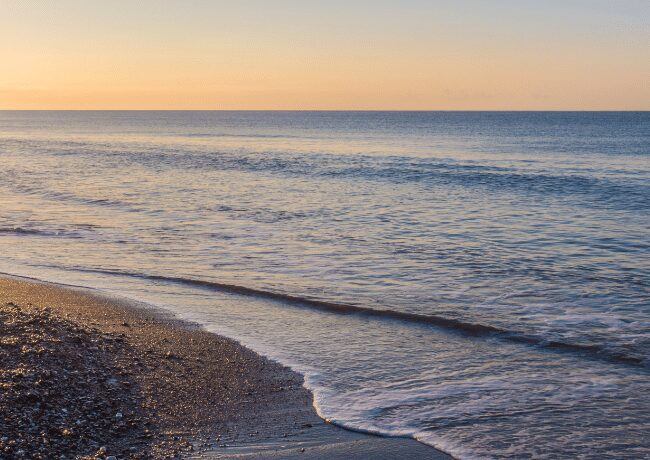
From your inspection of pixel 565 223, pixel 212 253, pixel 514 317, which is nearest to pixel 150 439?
pixel 514 317

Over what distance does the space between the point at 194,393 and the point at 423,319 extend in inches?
170

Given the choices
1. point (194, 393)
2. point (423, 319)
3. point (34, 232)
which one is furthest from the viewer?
point (34, 232)

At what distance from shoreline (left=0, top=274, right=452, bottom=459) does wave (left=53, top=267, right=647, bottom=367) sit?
6.60 feet

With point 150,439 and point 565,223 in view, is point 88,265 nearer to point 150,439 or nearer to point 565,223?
point 150,439

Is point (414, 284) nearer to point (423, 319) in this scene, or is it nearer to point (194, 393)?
point (423, 319)

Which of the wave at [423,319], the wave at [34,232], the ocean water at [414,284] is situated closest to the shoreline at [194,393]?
the ocean water at [414,284]

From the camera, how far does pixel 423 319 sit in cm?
1067

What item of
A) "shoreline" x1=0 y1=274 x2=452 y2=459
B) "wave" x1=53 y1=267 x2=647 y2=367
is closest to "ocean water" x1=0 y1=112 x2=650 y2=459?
"wave" x1=53 y1=267 x2=647 y2=367

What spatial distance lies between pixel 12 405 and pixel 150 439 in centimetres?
125

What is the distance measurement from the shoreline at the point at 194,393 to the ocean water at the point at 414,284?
1.08 feet

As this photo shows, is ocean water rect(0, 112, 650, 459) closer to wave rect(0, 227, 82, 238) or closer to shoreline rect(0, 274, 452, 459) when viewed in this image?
wave rect(0, 227, 82, 238)

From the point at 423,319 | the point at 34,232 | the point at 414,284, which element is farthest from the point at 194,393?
the point at 34,232

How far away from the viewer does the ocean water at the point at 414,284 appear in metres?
7.26

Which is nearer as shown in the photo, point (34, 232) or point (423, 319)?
point (423, 319)
